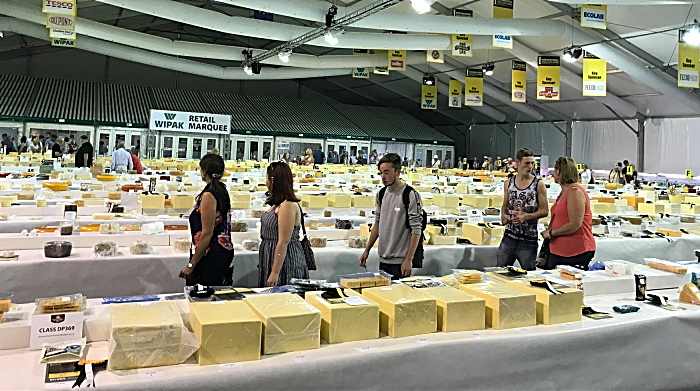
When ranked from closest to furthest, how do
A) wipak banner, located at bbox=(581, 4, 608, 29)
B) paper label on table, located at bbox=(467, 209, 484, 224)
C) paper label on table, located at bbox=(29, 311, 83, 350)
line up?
paper label on table, located at bbox=(29, 311, 83, 350)
paper label on table, located at bbox=(467, 209, 484, 224)
wipak banner, located at bbox=(581, 4, 608, 29)

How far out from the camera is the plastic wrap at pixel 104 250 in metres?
4.21

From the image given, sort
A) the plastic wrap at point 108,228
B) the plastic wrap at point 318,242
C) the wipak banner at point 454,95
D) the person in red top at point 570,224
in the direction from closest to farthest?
the person in red top at point 570,224
the plastic wrap at point 108,228
the plastic wrap at point 318,242
the wipak banner at point 454,95

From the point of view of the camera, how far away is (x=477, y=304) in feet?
8.22

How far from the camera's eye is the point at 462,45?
15594mm

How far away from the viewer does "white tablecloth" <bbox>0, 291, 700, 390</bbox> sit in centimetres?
194

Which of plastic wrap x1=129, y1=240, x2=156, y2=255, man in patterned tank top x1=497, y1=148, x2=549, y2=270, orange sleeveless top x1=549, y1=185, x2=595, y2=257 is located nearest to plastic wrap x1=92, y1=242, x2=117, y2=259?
plastic wrap x1=129, y1=240, x2=156, y2=255

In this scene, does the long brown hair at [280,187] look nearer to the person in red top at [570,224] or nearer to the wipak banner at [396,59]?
the person in red top at [570,224]

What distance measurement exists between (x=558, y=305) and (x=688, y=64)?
13435 mm

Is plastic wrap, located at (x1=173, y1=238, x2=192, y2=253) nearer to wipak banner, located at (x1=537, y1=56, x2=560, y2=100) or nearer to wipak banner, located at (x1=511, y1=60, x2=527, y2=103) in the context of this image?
wipak banner, located at (x1=537, y1=56, x2=560, y2=100)

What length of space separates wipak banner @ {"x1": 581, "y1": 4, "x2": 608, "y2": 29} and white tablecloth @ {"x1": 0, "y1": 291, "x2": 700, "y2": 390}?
33.4 ft

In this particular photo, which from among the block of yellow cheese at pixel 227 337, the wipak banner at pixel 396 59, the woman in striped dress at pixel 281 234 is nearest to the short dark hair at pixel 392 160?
the woman in striped dress at pixel 281 234

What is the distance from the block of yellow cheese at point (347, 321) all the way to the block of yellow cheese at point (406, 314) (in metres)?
0.07

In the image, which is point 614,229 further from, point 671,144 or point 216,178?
point 671,144

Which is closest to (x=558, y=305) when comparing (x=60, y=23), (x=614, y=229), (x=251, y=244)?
(x=251, y=244)
